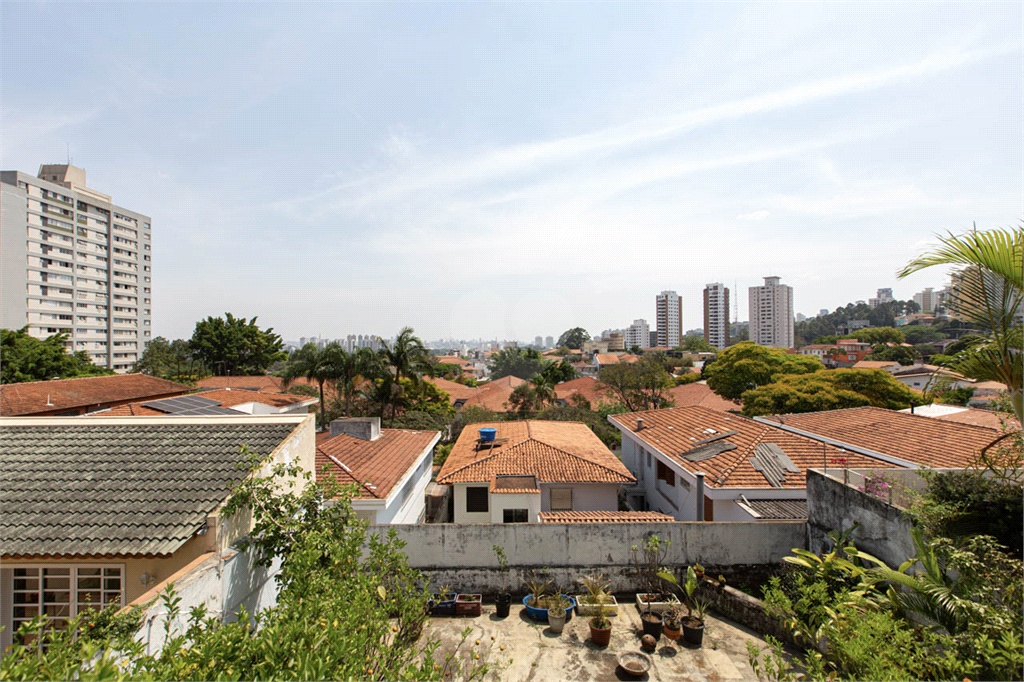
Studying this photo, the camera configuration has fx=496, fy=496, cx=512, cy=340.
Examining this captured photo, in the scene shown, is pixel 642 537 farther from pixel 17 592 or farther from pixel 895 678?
pixel 17 592

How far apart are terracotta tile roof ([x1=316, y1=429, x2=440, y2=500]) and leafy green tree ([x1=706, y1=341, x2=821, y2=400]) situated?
26.7m

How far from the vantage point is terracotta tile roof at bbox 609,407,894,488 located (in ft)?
43.7

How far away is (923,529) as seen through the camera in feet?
21.8

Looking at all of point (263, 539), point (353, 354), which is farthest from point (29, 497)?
point (353, 354)

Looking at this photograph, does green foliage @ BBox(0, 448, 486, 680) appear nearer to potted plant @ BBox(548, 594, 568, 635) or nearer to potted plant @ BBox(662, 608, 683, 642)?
potted plant @ BBox(548, 594, 568, 635)

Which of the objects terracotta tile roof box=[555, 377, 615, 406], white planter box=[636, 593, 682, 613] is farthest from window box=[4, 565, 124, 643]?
terracotta tile roof box=[555, 377, 615, 406]

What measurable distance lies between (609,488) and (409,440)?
7633 millimetres

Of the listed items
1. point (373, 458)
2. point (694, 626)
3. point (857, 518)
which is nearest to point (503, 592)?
point (694, 626)

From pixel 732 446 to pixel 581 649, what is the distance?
9.14 meters

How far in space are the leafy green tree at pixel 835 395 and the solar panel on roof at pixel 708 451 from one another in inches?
526

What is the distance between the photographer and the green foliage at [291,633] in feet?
9.48

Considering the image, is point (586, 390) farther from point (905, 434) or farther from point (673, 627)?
point (673, 627)

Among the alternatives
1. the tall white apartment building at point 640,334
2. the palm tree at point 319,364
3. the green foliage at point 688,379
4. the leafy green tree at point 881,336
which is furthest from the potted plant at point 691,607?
the tall white apartment building at point 640,334

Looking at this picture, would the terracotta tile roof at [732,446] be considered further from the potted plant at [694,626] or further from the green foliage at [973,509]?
the green foliage at [973,509]
